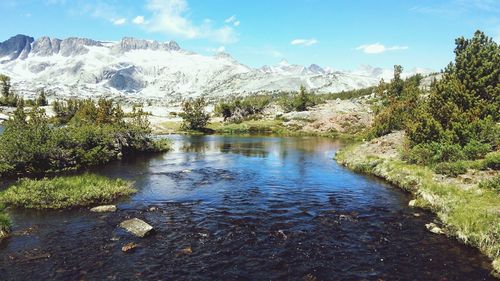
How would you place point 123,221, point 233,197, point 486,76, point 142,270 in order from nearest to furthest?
1. point 142,270
2. point 123,221
3. point 233,197
4. point 486,76

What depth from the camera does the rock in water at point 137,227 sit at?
1048 inches

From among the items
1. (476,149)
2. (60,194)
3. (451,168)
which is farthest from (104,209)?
(476,149)

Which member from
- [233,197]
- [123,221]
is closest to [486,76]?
[233,197]

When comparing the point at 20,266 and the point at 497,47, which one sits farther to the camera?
the point at 497,47

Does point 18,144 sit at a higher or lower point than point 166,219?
higher

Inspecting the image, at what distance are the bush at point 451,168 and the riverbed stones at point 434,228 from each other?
11.6 meters

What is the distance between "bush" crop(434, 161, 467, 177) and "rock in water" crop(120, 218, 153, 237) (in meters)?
30.1

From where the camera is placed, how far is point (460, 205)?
96.6ft

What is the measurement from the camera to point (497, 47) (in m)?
56.4

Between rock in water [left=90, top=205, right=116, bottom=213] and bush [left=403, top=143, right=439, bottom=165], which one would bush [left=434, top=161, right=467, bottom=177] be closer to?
bush [left=403, top=143, right=439, bottom=165]

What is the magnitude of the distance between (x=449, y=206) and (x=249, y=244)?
1713 centimetres

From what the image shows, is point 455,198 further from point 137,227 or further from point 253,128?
point 253,128

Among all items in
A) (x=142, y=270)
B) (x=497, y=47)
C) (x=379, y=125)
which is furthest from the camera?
(x=379, y=125)

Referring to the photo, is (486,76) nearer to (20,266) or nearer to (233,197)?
(233,197)
